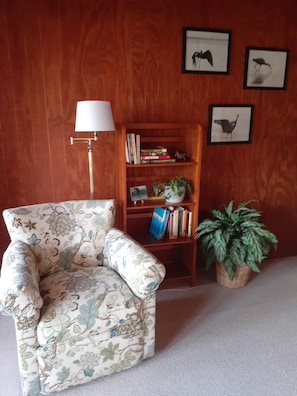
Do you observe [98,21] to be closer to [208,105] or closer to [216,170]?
[208,105]

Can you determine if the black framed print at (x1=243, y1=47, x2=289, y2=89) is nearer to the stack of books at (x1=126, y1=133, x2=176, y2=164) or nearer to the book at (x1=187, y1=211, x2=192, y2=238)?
the stack of books at (x1=126, y1=133, x2=176, y2=164)

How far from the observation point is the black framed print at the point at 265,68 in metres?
2.66

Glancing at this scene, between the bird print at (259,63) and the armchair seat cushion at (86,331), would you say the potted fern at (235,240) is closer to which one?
the armchair seat cushion at (86,331)

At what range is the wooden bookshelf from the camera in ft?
7.82

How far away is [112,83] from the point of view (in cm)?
240

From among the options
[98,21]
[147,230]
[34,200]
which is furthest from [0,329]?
[98,21]

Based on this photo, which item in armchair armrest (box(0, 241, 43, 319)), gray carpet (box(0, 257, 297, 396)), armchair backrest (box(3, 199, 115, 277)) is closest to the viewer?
armchair armrest (box(0, 241, 43, 319))

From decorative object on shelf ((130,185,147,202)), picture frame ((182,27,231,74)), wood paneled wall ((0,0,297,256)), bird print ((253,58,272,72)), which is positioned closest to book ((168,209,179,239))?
decorative object on shelf ((130,185,147,202))

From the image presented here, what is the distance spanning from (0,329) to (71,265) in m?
0.66

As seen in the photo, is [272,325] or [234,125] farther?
[234,125]

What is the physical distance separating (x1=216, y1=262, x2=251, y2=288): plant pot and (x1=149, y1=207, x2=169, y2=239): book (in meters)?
0.57

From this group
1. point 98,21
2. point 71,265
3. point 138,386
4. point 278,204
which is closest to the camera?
point 138,386

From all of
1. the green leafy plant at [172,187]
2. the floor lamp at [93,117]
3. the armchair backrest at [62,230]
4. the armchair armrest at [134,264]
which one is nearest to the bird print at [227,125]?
the green leafy plant at [172,187]

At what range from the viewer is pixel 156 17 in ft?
7.78
